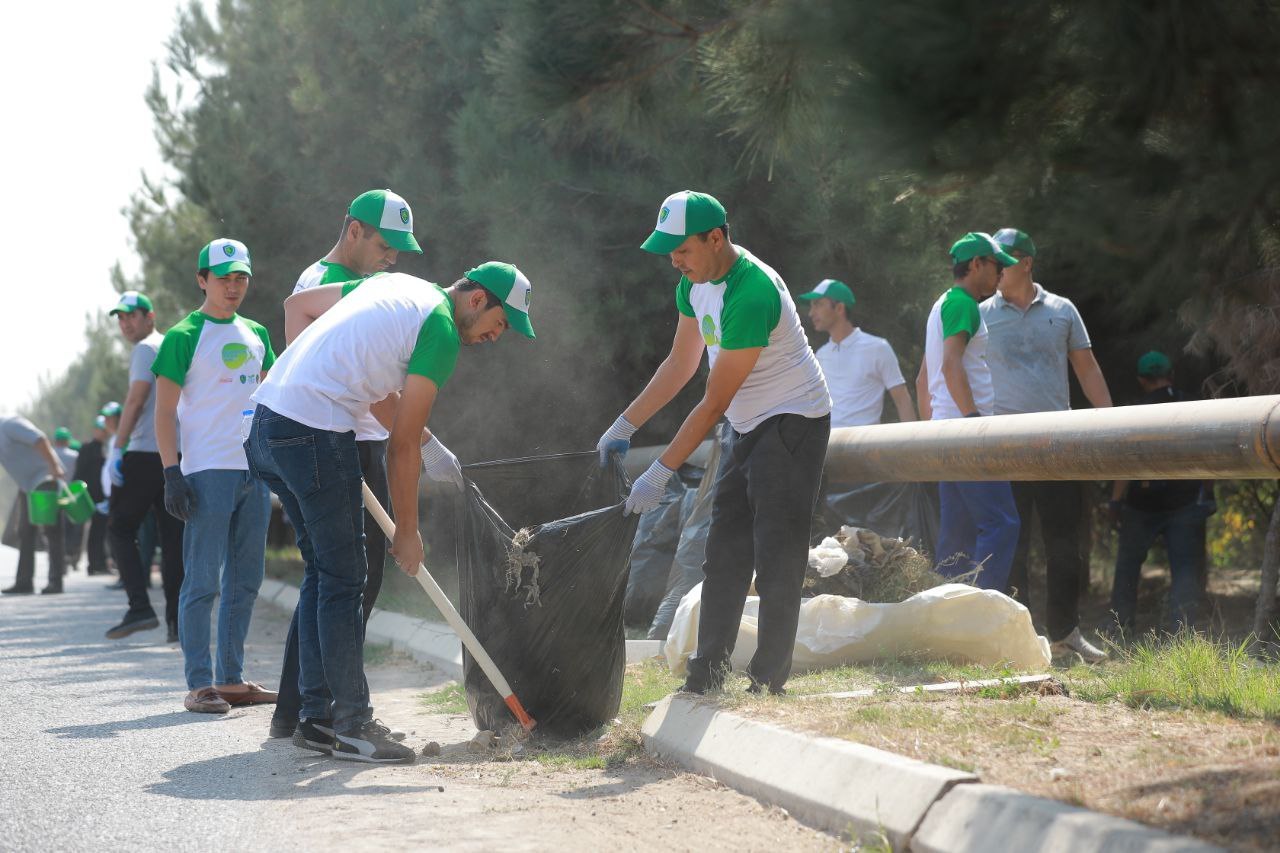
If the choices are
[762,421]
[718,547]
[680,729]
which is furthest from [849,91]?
[680,729]

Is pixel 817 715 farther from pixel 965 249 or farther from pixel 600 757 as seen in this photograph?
pixel 965 249

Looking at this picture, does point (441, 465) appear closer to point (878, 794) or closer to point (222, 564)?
point (222, 564)

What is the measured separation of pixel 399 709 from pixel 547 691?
4.84ft

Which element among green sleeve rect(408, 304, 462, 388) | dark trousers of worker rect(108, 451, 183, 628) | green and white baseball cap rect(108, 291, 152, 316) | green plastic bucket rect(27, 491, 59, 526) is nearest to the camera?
green sleeve rect(408, 304, 462, 388)

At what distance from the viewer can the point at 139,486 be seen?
8.13 m

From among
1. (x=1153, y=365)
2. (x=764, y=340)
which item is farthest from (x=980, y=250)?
(x=764, y=340)

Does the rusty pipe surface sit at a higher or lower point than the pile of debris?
higher

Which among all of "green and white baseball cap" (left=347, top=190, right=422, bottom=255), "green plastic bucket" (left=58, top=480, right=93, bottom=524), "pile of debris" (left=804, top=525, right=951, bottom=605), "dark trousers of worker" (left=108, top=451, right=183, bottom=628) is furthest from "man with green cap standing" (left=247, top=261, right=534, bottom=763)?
"green plastic bucket" (left=58, top=480, right=93, bottom=524)

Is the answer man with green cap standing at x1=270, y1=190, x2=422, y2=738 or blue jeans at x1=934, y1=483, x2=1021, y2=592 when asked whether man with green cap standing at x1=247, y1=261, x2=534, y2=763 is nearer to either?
man with green cap standing at x1=270, y1=190, x2=422, y2=738

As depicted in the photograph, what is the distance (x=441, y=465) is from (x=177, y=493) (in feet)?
4.88

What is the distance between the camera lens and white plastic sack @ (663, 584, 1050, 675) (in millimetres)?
5395

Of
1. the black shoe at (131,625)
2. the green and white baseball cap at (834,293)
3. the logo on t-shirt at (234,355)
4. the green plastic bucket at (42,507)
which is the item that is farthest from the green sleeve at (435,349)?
the green plastic bucket at (42,507)

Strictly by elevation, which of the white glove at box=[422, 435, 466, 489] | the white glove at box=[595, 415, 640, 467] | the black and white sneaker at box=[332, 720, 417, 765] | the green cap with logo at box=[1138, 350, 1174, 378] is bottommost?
the black and white sneaker at box=[332, 720, 417, 765]

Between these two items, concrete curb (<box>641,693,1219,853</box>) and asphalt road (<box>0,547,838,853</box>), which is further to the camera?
asphalt road (<box>0,547,838,853</box>)
